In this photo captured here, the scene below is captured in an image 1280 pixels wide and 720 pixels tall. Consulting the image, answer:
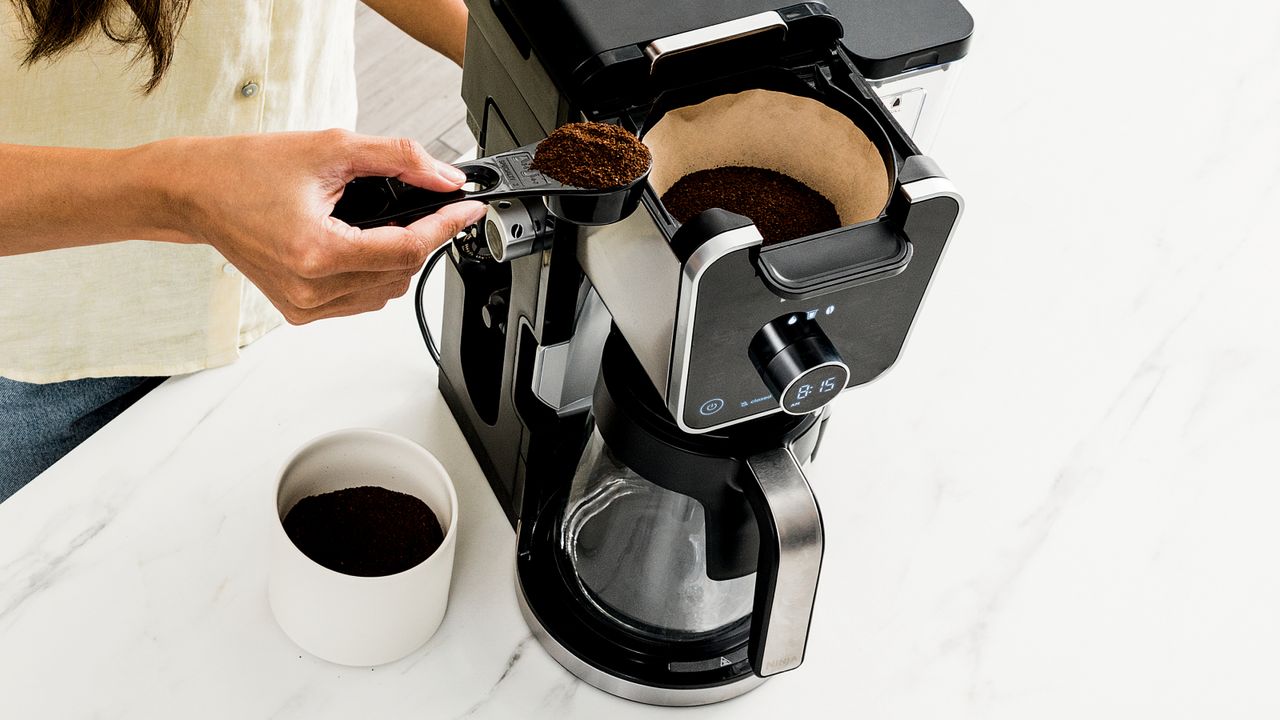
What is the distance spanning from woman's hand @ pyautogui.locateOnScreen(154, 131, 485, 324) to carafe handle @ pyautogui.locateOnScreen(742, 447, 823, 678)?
0.70 feet

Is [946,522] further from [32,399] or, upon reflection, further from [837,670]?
[32,399]

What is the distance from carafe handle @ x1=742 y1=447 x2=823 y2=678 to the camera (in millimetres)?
634

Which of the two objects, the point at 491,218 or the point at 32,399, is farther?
the point at 32,399

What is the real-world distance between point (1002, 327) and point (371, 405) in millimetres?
530

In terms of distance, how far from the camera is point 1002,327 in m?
1.03

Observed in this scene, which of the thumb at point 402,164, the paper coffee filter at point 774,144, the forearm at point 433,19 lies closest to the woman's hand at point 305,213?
the thumb at point 402,164

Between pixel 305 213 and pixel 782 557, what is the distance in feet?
1.00

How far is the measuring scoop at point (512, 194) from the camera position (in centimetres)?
57

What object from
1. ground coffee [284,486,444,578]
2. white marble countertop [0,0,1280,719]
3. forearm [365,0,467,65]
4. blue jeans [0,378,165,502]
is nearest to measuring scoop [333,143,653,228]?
ground coffee [284,486,444,578]

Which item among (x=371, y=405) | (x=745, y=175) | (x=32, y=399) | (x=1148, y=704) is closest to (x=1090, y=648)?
(x=1148, y=704)

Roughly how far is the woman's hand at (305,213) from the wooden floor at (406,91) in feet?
4.25

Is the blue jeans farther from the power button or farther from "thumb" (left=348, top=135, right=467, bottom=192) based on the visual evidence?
the power button

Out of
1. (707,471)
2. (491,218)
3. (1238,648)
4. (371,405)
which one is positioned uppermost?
(491,218)

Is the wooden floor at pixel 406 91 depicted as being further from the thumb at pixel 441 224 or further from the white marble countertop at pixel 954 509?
the thumb at pixel 441 224
